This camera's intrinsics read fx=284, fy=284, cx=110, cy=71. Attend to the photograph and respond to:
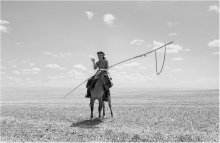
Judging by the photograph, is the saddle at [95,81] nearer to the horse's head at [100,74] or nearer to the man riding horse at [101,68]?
the man riding horse at [101,68]

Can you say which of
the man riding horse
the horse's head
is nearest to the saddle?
the man riding horse

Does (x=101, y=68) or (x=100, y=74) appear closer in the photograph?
(x=100, y=74)

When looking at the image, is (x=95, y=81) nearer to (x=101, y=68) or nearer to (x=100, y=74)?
(x=100, y=74)

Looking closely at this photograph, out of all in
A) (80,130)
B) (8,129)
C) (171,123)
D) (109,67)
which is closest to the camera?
(80,130)

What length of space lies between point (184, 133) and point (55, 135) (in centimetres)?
620

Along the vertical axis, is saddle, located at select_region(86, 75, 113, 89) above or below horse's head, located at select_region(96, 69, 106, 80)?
below

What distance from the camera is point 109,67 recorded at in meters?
18.0

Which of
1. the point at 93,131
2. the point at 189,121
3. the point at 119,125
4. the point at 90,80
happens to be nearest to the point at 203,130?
the point at 189,121

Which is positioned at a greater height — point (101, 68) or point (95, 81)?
point (101, 68)

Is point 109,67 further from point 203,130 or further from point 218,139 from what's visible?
point 218,139

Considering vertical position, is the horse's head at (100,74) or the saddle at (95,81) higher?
the horse's head at (100,74)

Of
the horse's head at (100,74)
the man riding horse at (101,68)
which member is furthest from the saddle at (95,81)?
the horse's head at (100,74)

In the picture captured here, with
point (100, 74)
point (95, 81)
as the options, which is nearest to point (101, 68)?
point (100, 74)

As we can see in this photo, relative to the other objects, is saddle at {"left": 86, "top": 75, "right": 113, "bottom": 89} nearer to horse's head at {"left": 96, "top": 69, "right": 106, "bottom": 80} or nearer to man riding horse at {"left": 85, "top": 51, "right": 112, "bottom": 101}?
man riding horse at {"left": 85, "top": 51, "right": 112, "bottom": 101}
